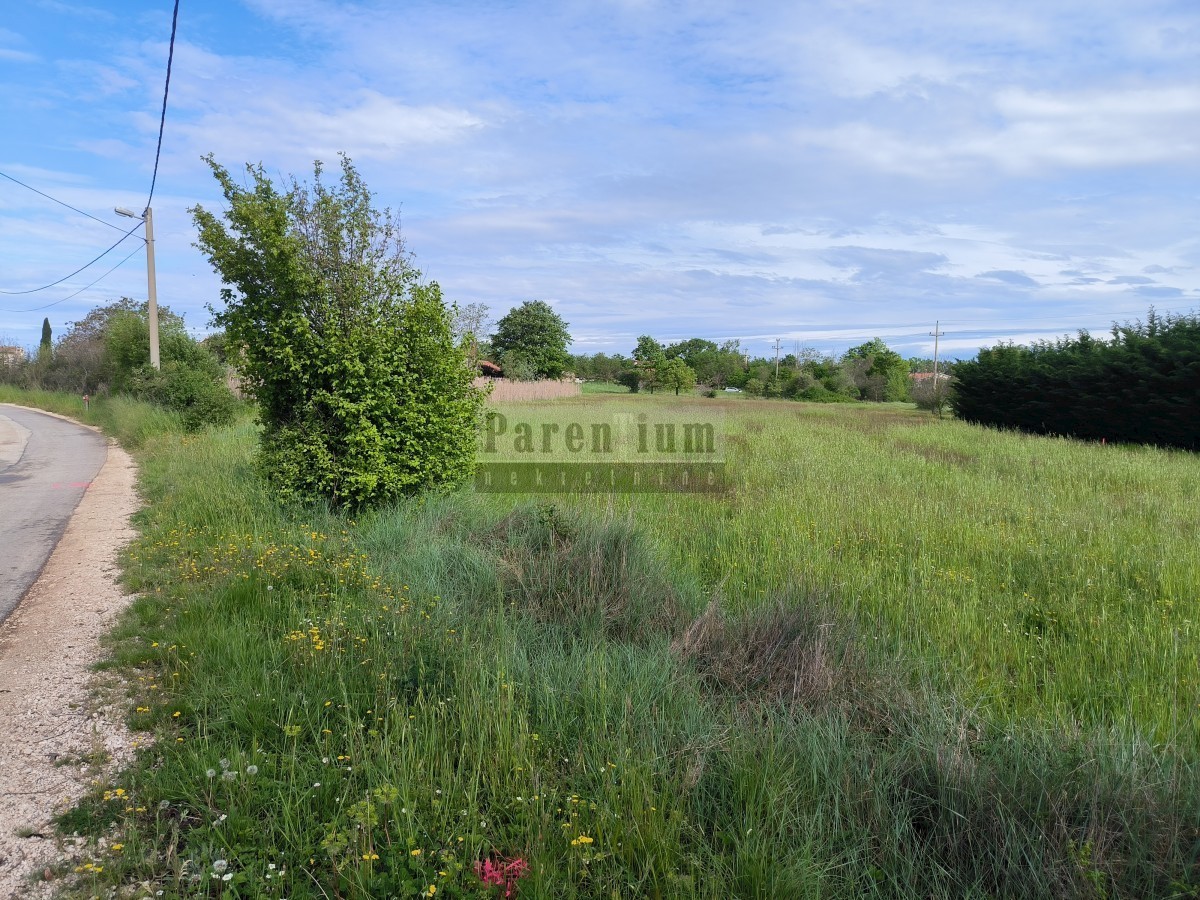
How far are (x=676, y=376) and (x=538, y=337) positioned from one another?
15.6m

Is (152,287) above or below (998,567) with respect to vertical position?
above

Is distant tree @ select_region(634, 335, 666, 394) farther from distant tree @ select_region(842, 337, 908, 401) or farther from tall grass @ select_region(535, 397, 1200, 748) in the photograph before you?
tall grass @ select_region(535, 397, 1200, 748)

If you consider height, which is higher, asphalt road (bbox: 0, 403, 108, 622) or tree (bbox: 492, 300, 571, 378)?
tree (bbox: 492, 300, 571, 378)

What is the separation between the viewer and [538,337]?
71.6 metres

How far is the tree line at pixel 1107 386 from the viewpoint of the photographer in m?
18.1

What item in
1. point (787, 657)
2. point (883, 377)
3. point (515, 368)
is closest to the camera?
point (787, 657)

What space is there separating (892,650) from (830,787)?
1.89 metres

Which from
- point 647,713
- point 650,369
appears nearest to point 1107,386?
point 647,713

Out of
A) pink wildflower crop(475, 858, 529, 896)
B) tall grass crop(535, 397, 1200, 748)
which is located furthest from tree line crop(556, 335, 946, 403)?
pink wildflower crop(475, 858, 529, 896)

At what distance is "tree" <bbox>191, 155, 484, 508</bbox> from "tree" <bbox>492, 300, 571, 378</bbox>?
204ft

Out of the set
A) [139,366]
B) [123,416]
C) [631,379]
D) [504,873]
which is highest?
[631,379]

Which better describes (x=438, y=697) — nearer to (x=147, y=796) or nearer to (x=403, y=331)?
(x=147, y=796)

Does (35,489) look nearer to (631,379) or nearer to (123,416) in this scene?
(123,416)

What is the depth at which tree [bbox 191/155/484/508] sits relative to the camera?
7.36m
